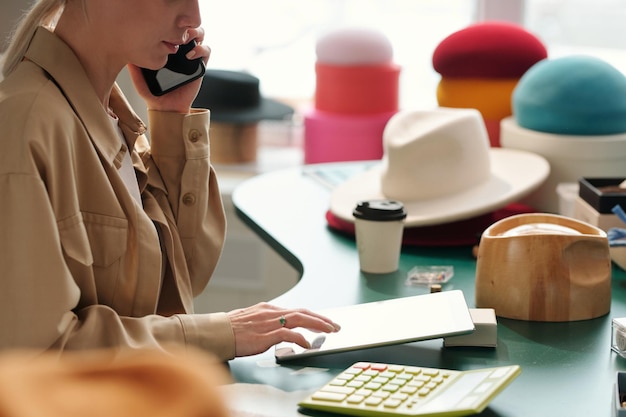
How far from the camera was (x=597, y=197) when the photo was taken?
5.86ft

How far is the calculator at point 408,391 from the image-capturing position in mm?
1049

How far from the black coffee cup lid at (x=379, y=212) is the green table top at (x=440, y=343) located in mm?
109

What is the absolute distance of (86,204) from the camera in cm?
124

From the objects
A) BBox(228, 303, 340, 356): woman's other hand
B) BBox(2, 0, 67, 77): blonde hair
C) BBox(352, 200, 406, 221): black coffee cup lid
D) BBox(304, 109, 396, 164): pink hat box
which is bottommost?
BBox(304, 109, 396, 164): pink hat box

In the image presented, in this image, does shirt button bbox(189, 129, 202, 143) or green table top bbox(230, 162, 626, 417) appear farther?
shirt button bbox(189, 129, 202, 143)

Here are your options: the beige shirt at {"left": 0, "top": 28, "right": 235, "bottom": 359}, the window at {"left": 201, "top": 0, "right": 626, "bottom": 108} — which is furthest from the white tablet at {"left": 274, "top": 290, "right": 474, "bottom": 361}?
the window at {"left": 201, "top": 0, "right": 626, "bottom": 108}

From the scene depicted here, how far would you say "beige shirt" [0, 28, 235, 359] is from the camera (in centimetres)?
111

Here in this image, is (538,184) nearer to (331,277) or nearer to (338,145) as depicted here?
(331,277)

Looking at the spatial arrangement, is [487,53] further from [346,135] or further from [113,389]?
[113,389]

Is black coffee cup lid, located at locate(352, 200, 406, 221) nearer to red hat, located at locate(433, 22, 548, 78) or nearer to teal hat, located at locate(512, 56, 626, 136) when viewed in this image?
teal hat, located at locate(512, 56, 626, 136)

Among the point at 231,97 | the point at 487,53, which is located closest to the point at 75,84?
the point at 487,53

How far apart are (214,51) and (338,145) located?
798 mm

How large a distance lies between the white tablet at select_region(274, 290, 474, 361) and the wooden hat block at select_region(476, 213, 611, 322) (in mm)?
101

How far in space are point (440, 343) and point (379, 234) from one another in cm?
38
